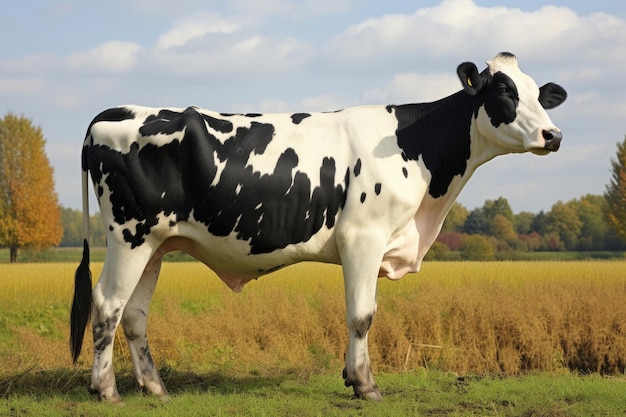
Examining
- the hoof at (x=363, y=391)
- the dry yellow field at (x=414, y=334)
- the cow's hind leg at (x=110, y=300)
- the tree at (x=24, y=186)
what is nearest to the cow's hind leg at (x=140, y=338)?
the cow's hind leg at (x=110, y=300)

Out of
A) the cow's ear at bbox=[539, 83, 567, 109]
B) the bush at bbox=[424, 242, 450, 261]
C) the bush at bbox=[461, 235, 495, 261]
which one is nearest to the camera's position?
the cow's ear at bbox=[539, 83, 567, 109]

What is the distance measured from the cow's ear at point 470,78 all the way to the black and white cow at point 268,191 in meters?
0.02

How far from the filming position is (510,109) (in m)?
7.20

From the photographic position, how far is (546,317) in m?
12.9

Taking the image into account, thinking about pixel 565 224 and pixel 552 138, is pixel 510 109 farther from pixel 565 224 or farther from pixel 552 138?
pixel 565 224

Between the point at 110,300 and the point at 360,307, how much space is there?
235 cm

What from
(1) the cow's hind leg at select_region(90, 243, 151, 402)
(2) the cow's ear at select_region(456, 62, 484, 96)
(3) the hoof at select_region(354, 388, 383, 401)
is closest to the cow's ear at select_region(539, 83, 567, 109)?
(2) the cow's ear at select_region(456, 62, 484, 96)

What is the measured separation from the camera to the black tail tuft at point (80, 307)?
7.41 metres

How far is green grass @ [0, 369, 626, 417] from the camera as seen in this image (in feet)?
22.0

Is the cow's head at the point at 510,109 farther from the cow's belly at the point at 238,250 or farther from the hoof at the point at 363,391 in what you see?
the hoof at the point at 363,391

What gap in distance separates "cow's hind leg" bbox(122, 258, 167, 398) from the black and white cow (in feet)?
0.05

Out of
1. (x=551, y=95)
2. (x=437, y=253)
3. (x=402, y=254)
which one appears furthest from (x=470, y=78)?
(x=437, y=253)

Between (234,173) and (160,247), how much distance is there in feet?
3.63

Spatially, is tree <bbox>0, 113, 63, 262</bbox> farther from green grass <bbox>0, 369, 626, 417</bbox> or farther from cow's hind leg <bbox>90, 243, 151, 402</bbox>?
cow's hind leg <bbox>90, 243, 151, 402</bbox>
